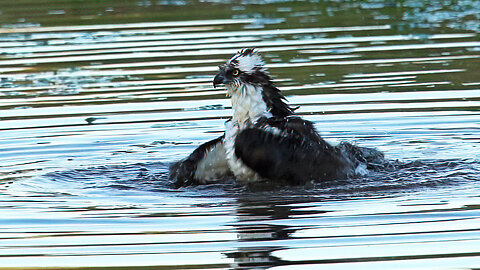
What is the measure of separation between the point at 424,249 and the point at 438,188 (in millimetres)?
2350

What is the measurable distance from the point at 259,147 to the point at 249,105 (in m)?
0.54

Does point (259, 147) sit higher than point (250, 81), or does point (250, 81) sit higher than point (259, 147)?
point (250, 81)

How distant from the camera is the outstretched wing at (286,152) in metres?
9.78

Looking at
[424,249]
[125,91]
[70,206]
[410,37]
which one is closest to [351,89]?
[125,91]

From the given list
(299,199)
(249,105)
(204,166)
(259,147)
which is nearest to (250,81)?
(249,105)

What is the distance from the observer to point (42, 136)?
1284 cm

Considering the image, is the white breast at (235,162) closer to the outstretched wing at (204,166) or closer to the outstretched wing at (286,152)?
the outstretched wing at (286,152)

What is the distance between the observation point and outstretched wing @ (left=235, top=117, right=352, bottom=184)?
32.1 feet

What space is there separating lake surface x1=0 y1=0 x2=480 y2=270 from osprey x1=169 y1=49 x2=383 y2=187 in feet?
0.59

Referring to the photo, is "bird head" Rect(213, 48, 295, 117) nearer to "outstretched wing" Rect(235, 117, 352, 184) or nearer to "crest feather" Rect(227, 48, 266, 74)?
"crest feather" Rect(227, 48, 266, 74)

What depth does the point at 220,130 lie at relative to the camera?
42.7 ft

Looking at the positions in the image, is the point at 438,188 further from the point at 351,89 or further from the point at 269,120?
the point at 351,89

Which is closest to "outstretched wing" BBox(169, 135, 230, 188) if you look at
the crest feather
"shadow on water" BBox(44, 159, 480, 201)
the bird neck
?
"shadow on water" BBox(44, 159, 480, 201)

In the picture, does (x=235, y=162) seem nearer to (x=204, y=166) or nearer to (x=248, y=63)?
(x=204, y=166)
